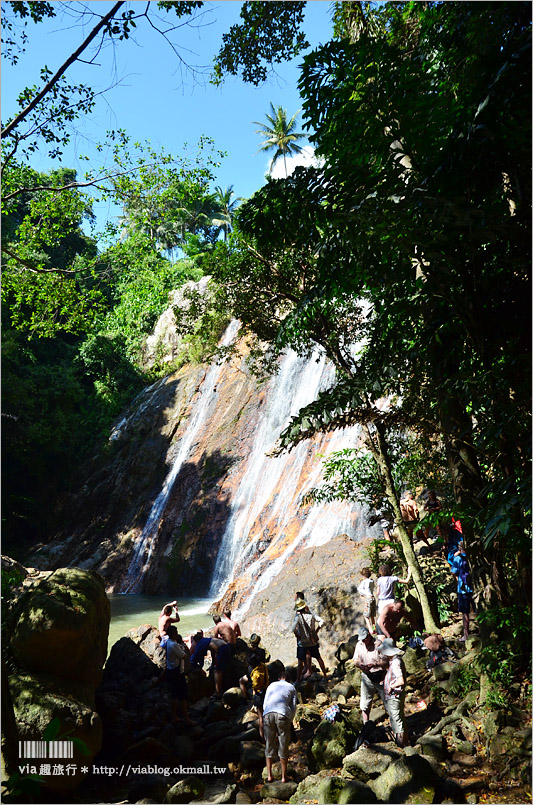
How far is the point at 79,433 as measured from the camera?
84.0 ft

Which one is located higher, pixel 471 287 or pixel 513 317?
pixel 471 287

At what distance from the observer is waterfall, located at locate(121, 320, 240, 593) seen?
1906cm

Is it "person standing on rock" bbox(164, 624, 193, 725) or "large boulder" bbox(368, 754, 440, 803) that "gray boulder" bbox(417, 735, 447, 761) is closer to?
"large boulder" bbox(368, 754, 440, 803)

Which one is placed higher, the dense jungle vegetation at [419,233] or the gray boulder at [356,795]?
the dense jungle vegetation at [419,233]

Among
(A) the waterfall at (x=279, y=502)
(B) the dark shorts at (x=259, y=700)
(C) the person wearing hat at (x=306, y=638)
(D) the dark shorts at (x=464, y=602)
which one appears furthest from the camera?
(A) the waterfall at (x=279, y=502)

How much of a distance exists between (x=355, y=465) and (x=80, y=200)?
22.1 feet

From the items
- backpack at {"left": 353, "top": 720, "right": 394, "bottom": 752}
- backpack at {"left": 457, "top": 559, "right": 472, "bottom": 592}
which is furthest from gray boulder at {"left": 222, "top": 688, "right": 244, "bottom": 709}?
backpack at {"left": 457, "top": 559, "right": 472, "bottom": 592}

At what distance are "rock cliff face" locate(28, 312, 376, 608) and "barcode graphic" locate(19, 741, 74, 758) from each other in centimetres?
657

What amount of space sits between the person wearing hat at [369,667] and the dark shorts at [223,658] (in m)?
2.90

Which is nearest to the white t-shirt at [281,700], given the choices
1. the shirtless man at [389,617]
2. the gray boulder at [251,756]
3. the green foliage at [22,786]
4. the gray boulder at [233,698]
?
the gray boulder at [251,756]

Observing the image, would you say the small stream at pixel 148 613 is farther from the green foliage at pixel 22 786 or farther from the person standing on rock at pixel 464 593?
the green foliage at pixel 22 786

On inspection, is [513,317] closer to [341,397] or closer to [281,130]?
[341,397]

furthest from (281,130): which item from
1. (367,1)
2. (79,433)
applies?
(367,1)

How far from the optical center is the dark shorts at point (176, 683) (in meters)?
7.27
